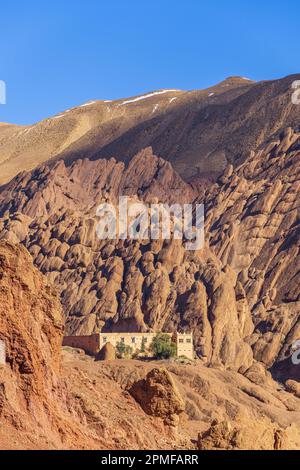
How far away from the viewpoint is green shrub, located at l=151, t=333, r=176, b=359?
114188 mm

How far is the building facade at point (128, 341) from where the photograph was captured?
122m

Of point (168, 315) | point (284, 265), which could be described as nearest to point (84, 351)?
point (168, 315)

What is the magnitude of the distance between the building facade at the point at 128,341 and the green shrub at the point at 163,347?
33.6 inches

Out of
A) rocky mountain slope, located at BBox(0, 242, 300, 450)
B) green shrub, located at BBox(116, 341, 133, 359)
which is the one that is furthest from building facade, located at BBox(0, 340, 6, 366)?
green shrub, located at BBox(116, 341, 133, 359)

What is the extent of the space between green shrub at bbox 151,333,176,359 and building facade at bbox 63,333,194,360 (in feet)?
2.80

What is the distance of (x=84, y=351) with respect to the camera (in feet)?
393

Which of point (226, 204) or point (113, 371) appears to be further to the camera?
point (226, 204)

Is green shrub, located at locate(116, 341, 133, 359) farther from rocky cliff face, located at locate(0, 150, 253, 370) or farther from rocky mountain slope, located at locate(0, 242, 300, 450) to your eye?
rocky mountain slope, located at locate(0, 242, 300, 450)

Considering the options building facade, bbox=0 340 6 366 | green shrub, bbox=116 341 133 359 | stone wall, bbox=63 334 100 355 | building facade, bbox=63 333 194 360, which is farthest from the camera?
building facade, bbox=63 333 194 360

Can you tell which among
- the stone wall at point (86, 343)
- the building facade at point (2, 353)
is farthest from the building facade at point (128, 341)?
the building facade at point (2, 353)

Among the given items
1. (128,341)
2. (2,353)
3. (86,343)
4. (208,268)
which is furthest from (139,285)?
(2,353)

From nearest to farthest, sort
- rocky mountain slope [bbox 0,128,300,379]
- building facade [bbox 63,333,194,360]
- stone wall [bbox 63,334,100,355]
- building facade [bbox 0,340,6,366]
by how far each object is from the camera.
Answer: building facade [bbox 0,340,6,366]
stone wall [bbox 63,334,100,355]
building facade [bbox 63,333,194,360]
rocky mountain slope [bbox 0,128,300,379]
